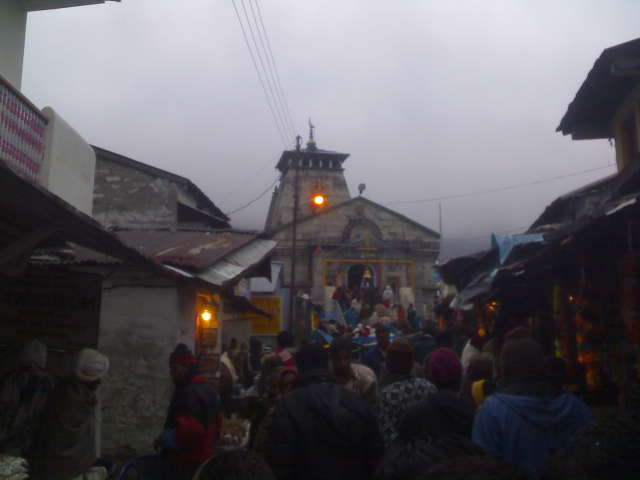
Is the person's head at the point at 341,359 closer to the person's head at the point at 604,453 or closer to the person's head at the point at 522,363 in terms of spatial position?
the person's head at the point at 522,363

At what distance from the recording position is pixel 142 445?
9.37 meters

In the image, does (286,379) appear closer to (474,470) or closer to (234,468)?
(234,468)

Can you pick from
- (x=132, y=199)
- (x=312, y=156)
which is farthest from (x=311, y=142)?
(x=132, y=199)

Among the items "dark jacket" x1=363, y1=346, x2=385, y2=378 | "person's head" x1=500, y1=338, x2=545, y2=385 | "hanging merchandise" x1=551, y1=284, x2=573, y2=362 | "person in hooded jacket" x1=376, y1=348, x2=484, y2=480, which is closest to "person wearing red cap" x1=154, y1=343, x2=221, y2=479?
"person in hooded jacket" x1=376, y1=348, x2=484, y2=480

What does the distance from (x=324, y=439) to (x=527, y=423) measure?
1151 mm

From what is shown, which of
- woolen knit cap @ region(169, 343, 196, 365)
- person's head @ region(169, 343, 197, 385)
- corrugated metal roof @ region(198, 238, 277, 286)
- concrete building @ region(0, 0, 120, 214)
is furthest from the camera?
corrugated metal roof @ region(198, 238, 277, 286)

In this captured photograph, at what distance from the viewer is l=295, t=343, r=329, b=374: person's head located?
3996 millimetres

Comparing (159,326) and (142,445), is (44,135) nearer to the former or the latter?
(159,326)

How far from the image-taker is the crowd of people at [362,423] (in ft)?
4.74

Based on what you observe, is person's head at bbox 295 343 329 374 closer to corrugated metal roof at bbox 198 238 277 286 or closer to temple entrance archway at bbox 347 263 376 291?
corrugated metal roof at bbox 198 238 277 286

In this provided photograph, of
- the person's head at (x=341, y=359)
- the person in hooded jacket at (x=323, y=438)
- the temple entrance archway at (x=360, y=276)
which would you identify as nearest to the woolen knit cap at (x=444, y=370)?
the person in hooded jacket at (x=323, y=438)

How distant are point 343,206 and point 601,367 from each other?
30.5 m

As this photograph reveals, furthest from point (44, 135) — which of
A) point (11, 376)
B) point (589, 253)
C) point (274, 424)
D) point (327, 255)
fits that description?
point (327, 255)

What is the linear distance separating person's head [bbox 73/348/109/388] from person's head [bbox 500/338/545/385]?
358 centimetres
